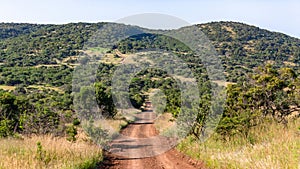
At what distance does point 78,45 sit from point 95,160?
8685 centimetres

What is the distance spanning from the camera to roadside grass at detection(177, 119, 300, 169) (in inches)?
301

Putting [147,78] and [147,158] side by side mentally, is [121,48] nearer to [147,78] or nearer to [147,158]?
[147,78]

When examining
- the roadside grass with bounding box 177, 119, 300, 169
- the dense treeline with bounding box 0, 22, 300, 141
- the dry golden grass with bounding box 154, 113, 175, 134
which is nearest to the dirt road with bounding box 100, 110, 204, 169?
the roadside grass with bounding box 177, 119, 300, 169

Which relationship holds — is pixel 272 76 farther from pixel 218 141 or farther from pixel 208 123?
pixel 218 141

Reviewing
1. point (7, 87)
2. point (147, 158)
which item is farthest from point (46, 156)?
point (7, 87)

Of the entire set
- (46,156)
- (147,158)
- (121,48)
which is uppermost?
(121,48)

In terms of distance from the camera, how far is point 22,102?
22.2 m

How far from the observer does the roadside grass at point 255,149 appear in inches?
301

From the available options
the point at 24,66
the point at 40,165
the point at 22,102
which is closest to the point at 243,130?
the point at 40,165

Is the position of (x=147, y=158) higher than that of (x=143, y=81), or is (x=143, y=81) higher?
(x=147, y=158)

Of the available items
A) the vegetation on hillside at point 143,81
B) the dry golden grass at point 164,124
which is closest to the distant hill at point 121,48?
the vegetation on hillside at point 143,81

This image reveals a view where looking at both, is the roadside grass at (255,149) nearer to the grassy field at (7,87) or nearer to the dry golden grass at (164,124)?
the dry golden grass at (164,124)

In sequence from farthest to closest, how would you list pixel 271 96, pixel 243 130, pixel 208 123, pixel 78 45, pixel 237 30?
1. pixel 237 30
2. pixel 78 45
3. pixel 271 96
4. pixel 208 123
5. pixel 243 130

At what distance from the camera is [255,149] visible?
9.51 metres
